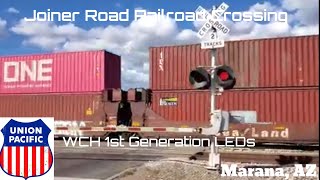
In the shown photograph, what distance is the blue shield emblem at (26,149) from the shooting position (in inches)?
193

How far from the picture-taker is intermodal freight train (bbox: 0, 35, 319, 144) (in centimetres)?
1864

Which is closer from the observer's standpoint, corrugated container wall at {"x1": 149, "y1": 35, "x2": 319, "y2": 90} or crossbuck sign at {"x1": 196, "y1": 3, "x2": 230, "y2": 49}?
crossbuck sign at {"x1": 196, "y1": 3, "x2": 230, "y2": 49}

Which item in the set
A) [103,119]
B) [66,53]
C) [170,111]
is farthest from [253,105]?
[66,53]

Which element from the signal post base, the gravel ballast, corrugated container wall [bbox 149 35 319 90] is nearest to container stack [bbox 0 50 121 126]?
corrugated container wall [bbox 149 35 319 90]

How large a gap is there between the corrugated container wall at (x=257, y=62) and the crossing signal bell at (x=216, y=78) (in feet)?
30.6

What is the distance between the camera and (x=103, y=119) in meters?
23.4

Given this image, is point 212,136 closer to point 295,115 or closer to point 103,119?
point 295,115

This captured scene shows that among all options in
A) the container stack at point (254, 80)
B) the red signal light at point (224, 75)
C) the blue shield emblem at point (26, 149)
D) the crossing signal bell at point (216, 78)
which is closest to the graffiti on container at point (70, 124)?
the container stack at point (254, 80)

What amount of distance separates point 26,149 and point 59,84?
68.1ft

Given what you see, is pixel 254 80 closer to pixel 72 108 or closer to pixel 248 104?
pixel 248 104

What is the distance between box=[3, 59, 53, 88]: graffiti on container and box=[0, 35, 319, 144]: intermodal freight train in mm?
58

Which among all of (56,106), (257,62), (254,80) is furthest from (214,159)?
(56,106)

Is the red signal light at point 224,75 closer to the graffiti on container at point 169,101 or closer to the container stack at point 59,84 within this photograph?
the graffiti on container at point 169,101

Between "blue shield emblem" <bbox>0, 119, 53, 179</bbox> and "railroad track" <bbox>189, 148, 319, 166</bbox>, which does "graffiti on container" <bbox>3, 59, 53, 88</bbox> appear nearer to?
"railroad track" <bbox>189, 148, 319, 166</bbox>
